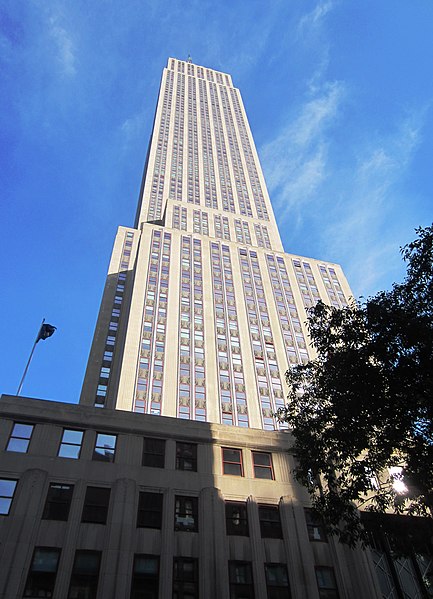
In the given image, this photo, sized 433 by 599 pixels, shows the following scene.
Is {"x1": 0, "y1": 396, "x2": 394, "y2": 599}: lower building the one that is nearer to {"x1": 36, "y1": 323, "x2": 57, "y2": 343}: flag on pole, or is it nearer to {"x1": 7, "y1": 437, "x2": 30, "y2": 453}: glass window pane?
{"x1": 7, "y1": 437, "x2": 30, "y2": 453}: glass window pane

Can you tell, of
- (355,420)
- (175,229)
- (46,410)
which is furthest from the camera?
(175,229)

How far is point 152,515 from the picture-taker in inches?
981

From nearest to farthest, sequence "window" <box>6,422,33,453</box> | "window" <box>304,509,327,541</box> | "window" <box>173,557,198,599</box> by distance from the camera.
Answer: "window" <box>173,557,198,599</box>, "window" <box>6,422,33,453</box>, "window" <box>304,509,327,541</box>

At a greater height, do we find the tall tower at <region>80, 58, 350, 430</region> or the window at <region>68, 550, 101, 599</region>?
the tall tower at <region>80, 58, 350, 430</region>

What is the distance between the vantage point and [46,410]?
27.3m

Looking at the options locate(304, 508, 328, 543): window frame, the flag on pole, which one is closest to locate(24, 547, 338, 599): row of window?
locate(304, 508, 328, 543): window frame

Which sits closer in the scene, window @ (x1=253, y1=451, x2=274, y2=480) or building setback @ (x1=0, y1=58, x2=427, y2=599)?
building setback @ (x1=0, y1=58, x2=427, y2=599)

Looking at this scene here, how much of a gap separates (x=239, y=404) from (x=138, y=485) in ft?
112

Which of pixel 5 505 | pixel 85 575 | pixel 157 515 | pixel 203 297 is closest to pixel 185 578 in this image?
pixel 157 515

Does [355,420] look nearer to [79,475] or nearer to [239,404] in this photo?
[79,475]

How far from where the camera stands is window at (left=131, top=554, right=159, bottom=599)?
2195 centimetres

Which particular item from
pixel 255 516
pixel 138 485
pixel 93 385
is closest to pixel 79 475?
pixel 138 485

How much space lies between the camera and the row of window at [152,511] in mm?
23795

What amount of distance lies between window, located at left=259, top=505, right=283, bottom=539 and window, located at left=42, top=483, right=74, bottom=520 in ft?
36.2
